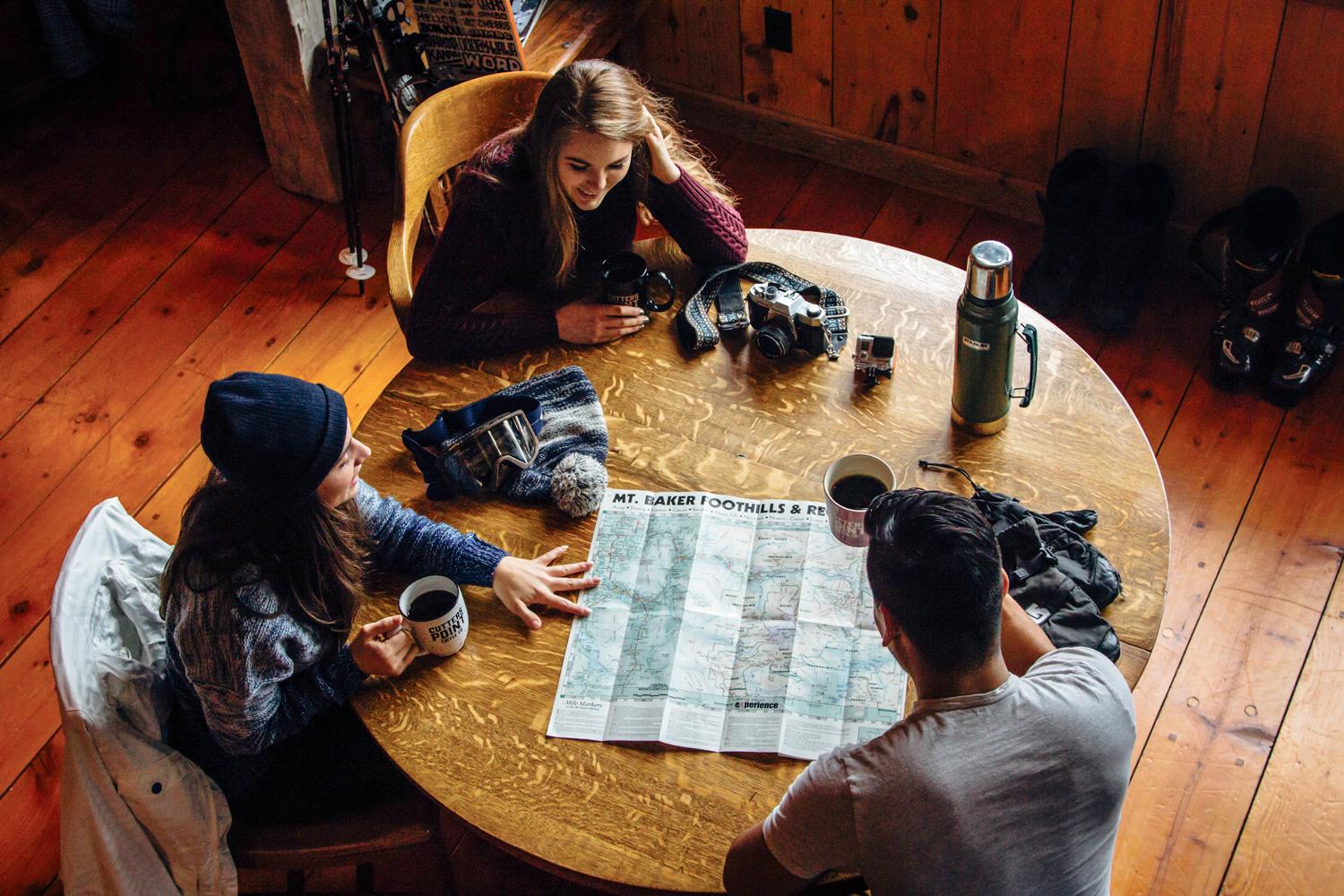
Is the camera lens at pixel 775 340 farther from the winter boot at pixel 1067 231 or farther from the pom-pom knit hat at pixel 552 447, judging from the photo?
the winter boot at pixel 1067 231

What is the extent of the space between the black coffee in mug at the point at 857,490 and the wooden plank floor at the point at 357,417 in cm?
94

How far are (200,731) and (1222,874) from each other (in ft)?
5.39

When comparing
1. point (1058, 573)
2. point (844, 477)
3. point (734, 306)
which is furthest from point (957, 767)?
point (734, 306)

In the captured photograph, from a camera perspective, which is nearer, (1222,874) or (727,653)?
(727,653)

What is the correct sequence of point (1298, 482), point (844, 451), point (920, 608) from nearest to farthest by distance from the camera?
point (920, 608), point (844, 451), point (1298, 482)

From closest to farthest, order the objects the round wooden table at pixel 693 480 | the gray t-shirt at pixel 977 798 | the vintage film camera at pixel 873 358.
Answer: the gray t-shirt at pixel 977 798 → the round wooden table at pixel 693 480 → the vintage film camera at pixel 873 358

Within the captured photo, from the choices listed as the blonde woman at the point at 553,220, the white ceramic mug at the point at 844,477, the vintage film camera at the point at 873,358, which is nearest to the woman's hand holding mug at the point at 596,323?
the blonde woman at the point at 553,220

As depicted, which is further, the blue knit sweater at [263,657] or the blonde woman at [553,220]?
the blonde woman at [553,220]

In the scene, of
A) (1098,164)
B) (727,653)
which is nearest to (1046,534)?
(727,653)

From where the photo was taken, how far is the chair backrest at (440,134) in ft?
6.64

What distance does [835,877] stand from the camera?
126 cm

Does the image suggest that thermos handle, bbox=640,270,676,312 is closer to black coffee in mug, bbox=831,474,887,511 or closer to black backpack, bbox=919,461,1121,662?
black coffee in mug, bbox=831,474,887,511

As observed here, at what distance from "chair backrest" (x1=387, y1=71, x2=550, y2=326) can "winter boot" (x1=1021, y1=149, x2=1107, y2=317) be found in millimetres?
1283

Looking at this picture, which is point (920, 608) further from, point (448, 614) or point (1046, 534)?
point (448, 614)
